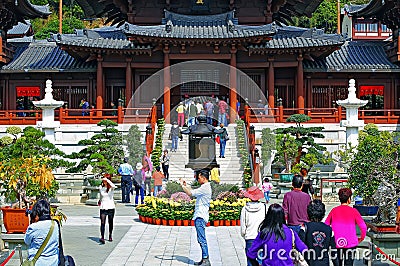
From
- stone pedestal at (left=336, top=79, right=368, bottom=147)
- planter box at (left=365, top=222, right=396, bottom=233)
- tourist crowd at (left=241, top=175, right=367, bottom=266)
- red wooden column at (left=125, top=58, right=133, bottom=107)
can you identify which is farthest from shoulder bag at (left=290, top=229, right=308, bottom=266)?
red wooden column at (left=125, top=58, right=133, bottom=107)

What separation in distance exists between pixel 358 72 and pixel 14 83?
18577 millimetres

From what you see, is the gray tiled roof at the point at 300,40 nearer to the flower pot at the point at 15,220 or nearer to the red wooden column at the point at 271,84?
the red wooden column at the point at 271,84

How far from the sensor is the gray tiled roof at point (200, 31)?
3200cm

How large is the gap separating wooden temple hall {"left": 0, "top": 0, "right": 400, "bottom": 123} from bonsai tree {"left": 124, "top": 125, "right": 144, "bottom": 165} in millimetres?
3645

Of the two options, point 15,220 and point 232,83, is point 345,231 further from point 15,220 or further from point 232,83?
point 232,83

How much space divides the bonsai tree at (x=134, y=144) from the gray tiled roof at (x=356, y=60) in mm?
10931

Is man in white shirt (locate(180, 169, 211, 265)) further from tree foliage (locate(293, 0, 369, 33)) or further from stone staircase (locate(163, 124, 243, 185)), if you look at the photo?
tree foliage (locate(293, 0, 369, 33))

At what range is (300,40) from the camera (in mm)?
34031

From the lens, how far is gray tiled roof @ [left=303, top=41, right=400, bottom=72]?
35.9 m

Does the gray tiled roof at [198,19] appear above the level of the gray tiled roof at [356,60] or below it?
above

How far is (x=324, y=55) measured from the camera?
35.9 m

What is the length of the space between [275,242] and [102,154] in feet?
59.8

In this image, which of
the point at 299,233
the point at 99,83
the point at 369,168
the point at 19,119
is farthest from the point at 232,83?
the point at 299,233

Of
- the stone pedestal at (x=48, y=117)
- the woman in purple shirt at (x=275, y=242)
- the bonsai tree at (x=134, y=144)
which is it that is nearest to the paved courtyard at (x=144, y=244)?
the woman in purple shirt at (x=275, y=242)
